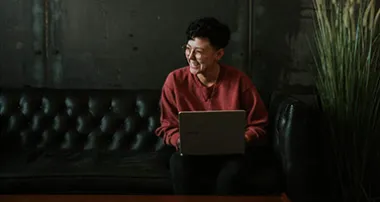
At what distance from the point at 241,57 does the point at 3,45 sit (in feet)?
5.04

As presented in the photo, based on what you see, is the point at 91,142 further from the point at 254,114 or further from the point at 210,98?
the point at 254,114

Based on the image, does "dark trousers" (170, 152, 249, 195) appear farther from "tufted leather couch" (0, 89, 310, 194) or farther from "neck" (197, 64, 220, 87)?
"neck" (197, 64, 220, 87)

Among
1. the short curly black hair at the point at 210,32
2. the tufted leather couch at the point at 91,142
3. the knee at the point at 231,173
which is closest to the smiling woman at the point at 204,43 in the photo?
the short curly black hair at the point at 210,32

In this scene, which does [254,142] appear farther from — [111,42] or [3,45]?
[3,45]

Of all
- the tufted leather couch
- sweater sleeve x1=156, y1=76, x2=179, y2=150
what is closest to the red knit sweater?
sweater sleeve x1=156, y1=76, x2=179, y2=150

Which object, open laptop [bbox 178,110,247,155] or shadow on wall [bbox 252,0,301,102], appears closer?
open laptop [bbox 178,110,247,155]

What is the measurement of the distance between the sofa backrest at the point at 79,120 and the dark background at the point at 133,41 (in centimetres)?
39

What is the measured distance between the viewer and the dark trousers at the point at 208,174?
87.7 inches

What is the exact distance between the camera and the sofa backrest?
285cm

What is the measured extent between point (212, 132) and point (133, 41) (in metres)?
1.29

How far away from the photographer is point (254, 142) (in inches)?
100.0

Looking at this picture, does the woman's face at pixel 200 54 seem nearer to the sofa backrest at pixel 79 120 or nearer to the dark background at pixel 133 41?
the sofa backrest at pixel 79 120

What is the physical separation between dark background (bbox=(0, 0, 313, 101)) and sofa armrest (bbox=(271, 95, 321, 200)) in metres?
0.95

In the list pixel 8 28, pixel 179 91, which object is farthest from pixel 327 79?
pixel 8 28
